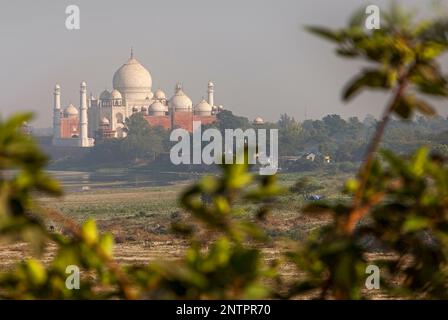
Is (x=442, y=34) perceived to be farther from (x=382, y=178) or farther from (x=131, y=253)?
(x=131, y=253)

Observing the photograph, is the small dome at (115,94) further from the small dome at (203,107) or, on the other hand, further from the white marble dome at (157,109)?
the small dome at (203,107)

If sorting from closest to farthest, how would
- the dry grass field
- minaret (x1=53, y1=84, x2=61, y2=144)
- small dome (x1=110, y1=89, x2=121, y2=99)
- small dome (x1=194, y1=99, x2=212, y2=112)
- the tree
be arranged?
the dry grass field < the tree < small dome (x1=194, y1=99, x2=212, y2=112) < small dome (x1=110, y1=89, x2=121, y2=99) < minaret (x1=53, y1=84, x2=61, y2=144)

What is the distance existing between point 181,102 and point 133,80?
12.7 feet

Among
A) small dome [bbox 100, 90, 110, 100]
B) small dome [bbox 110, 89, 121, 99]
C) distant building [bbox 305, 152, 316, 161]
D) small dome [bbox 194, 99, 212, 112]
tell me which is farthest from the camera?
small dome [bbox 100, 90, 110, 100]

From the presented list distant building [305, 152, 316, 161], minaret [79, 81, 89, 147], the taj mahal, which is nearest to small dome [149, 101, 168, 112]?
the taj mahal

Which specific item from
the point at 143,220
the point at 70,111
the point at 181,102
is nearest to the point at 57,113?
the point at 70,111

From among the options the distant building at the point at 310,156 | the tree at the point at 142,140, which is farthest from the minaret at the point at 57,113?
the distant building at the point at 310,156

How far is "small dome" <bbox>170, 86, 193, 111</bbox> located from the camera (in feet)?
251

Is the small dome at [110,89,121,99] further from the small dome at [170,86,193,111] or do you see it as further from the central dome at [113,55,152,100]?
the small dome at [170,86,193,111]

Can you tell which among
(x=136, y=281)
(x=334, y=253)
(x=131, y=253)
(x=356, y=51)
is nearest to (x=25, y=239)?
(x=136, y=281)

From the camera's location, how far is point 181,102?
76.9 m

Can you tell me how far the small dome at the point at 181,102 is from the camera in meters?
76.6

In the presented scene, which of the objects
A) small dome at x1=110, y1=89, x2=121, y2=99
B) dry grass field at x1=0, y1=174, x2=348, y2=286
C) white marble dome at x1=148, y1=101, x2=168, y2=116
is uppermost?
small dome at x1=110, y1=89, x2=121, y2=99

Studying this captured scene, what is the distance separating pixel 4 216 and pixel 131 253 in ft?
79.0
